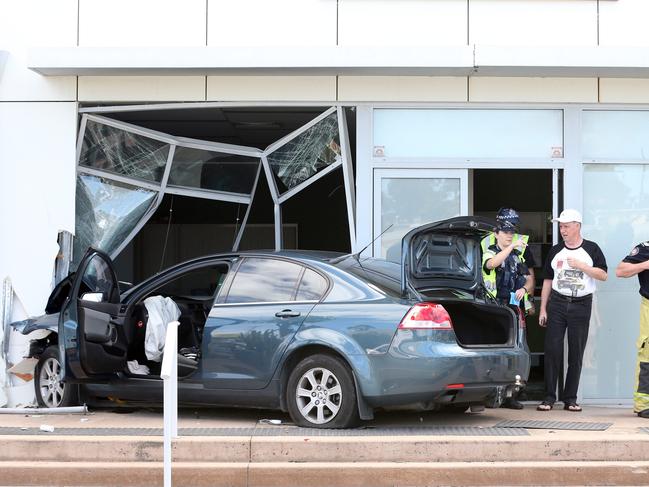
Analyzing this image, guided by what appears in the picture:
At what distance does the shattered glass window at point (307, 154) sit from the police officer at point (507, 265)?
234 cm

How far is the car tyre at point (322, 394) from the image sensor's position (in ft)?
27.6

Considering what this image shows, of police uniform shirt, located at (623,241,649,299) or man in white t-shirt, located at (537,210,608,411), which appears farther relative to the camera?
man in white t-shirt, located at (537,210,608,411)

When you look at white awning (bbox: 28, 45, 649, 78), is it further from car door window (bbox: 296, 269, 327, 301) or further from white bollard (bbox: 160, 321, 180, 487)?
white bollard (bbox: 160, 321, 180, 487)

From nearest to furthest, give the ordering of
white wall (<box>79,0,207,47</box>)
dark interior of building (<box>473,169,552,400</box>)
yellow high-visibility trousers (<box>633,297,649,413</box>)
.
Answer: yellow high-visibility trousers (<box>633,297,649,413</box>) → white wall (<box>79,0,207,47</box>) → dark interior of building (<box>473,169,552,400</box>)

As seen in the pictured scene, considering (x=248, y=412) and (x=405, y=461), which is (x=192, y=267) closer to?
(x=248, y=412)

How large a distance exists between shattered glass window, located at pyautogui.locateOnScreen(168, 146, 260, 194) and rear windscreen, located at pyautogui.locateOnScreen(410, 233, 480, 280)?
3.27 meters

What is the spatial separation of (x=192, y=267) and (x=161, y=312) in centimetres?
62

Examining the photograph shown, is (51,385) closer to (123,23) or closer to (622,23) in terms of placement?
(123,23)

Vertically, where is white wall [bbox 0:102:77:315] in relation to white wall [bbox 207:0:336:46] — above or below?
below

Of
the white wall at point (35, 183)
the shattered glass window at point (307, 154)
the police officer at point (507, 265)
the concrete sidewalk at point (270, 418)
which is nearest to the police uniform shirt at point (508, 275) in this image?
the police officer at point (507, 265)

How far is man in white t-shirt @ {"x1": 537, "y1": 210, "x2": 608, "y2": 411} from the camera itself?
10039mm

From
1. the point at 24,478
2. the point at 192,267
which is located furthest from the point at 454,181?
the point at 24,478

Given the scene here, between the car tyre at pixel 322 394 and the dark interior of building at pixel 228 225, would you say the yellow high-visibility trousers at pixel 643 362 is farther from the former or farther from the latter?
the dark interior of building at pixel 228 225

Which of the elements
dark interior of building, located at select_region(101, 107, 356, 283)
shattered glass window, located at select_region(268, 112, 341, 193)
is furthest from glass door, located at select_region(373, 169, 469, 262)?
dark interior of building, located at select_region(101, 107, 356, 283)
